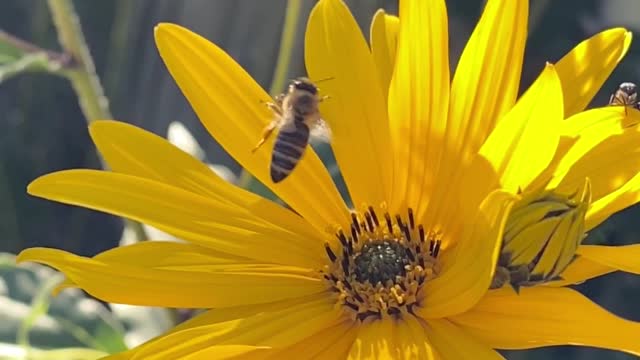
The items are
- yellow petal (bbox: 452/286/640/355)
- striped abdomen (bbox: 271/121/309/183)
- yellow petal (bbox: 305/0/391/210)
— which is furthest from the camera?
yellow petal (bbox: 305/0/391/210)

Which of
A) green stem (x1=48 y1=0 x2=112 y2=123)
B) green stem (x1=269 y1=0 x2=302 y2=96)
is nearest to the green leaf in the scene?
green stem (x1=48 y1=0 x2=112 y2=123)

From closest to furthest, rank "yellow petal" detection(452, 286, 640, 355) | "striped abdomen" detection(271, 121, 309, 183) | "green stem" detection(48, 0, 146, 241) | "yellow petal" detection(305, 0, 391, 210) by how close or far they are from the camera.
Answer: "yellow petal" detection(452, 286, 640, 355) → "striped abdomen" detection(271, 121, 309, 183) → "yellow petal" detection(305, 0, 391, 210) → "green stem" detection(48, 0, 146, 241)

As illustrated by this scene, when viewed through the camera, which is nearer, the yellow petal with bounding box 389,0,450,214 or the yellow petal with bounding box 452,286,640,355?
the yellow petal with bounding box 452,286,640,355

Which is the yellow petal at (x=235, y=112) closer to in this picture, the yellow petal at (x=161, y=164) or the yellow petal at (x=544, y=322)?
the yellow petal at (x=161, y=164)

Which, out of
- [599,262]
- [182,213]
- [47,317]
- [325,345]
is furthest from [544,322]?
[47,317]

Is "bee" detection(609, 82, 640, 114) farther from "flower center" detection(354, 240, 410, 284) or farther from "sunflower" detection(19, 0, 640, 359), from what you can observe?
"flower center" detection(354, 240, 410, 284)

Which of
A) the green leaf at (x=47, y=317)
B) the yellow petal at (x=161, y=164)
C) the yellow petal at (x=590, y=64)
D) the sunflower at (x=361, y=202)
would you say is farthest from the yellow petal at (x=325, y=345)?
the green leaf at (x=47, y=317)
